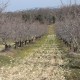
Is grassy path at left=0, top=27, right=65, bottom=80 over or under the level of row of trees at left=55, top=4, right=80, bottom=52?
under

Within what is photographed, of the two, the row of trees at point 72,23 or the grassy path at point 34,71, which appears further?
the row of trees at point 72,23

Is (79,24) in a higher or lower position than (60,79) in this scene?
higher

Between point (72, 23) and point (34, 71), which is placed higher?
point (72, 23)

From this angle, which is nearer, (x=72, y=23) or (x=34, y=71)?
(x=34, y=71)

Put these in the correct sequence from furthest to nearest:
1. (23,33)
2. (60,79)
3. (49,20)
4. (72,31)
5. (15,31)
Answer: (49,20) → (23,33) → (15,31) → (72,31) → (60,79)

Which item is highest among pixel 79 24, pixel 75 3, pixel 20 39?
pixel 75 3

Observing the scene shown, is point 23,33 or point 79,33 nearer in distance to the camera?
point 79,33

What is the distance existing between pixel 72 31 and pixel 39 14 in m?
142

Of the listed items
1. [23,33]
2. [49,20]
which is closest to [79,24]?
[23,33]

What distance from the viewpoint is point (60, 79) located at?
18.1m

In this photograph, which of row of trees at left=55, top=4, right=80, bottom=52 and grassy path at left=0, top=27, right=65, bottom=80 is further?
row of trees at left=55, top=4, right=80, bottom=52

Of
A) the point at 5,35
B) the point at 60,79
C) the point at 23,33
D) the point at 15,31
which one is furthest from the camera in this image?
the point at 23,33

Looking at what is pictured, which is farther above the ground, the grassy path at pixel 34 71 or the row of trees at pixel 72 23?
the row of trees at pixel 72 23

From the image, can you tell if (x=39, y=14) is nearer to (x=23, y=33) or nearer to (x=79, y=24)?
(x=23, y=33)
